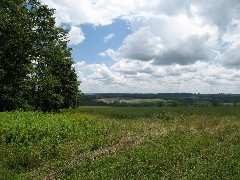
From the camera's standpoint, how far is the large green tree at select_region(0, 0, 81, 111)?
37.8m

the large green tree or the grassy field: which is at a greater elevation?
the large green tree

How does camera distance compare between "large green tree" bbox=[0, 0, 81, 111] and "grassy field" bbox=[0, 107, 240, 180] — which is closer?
"grassy field" bbox=[0, 107, 240, 180]

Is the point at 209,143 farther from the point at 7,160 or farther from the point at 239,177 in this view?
the point at 7,160

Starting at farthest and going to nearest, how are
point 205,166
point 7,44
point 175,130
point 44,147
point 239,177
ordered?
point 7,44, point 175,130, point 44,147, point 205,166, point 239,177

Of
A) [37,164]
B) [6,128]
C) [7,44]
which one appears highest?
[7,44]

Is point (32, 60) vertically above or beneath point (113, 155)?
above

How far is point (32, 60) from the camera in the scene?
1745 inches

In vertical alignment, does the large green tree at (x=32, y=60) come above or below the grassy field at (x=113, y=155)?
above

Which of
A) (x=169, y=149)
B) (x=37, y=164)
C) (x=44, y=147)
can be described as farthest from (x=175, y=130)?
(x=37, y=164)

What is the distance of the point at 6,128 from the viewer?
19.1 m

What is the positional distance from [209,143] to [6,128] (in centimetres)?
1111

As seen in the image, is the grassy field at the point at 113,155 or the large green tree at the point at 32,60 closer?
the grassy field at the point at 113,155

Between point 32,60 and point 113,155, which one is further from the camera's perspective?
point 32,60

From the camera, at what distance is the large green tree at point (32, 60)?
124ft
